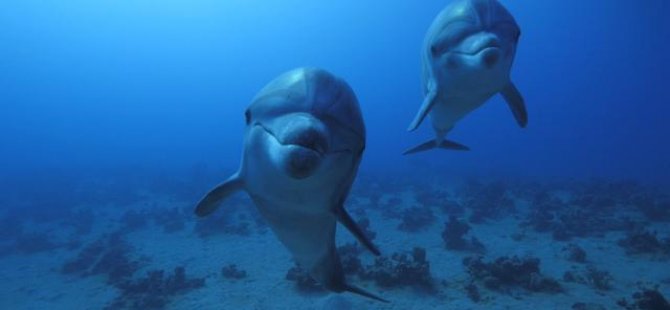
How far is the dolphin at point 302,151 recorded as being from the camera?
6.21ft

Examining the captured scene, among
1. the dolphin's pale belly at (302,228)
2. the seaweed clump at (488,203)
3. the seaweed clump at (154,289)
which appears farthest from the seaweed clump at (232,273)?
the seaweed clump at (488,203)

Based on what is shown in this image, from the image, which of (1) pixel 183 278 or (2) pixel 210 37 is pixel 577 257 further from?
(2) pixel 210 37

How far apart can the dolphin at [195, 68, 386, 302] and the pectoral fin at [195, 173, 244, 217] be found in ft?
0.03

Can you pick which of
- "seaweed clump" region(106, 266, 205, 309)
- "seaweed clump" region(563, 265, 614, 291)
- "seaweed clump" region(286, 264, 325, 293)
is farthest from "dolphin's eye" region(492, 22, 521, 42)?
"seaweed clump" region(106, 266, 205, 309)

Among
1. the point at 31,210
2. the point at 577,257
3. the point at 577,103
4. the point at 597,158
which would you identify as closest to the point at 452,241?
the point at 577,257

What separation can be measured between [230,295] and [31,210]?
18726 millimetres

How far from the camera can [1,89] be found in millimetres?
167625

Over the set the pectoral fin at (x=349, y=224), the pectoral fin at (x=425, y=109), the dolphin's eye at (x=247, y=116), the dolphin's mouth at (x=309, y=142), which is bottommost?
the pectoral fin at (x=349, y=224)

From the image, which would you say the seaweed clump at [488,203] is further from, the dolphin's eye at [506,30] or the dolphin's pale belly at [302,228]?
the dolphin's pale belly at [302,228]

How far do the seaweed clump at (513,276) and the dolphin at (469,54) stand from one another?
5399mm

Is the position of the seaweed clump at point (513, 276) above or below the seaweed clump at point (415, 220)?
below

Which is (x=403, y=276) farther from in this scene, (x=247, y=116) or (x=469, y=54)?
(x=247, y=116)

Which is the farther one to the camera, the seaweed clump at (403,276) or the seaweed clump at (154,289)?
the seaweed clump at (154,289)

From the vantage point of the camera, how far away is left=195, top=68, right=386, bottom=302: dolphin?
189cm
